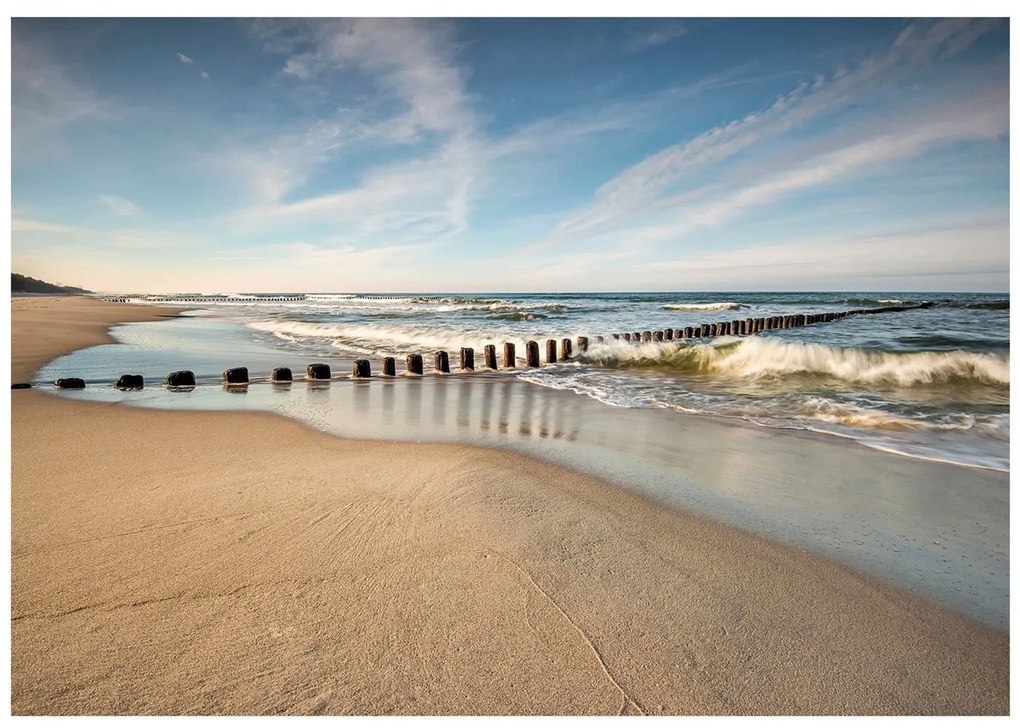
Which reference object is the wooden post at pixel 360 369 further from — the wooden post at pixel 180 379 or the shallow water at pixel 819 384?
the wooden post at pixel 180 379

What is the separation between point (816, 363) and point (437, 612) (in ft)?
32.9

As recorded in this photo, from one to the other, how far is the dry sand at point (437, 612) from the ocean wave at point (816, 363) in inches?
312

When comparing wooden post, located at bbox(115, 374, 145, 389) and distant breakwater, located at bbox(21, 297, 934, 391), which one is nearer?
wooden post, located at bbox(115, 374, 145, 389)

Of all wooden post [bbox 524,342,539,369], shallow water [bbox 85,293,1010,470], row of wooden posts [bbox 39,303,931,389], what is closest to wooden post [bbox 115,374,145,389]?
row of wooden posts [bbox 39,303,931,389]

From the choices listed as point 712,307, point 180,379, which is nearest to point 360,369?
point 180,379

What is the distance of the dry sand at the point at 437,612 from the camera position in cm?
167

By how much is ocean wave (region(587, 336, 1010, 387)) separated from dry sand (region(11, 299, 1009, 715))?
7915 millimetres

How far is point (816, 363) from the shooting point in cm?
998

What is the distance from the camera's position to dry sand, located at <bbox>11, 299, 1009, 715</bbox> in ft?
5.48

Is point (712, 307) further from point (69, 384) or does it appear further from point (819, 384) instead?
point (69, 384)

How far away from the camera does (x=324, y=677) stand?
1685mm

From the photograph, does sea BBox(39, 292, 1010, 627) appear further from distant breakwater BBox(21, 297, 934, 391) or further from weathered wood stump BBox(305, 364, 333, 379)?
weathered wood stump BBox(305, 364, 333, 379)
